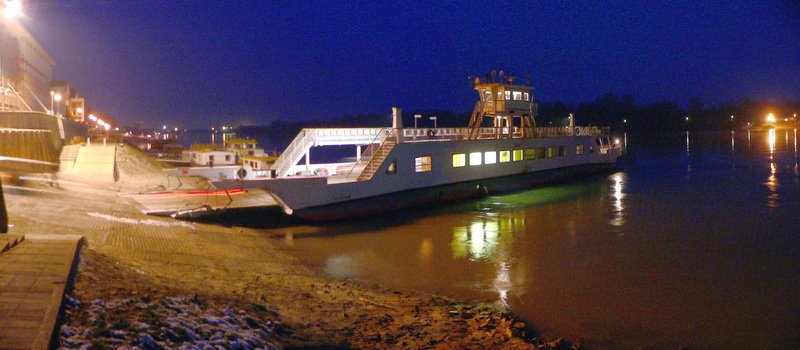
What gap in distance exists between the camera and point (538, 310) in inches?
496

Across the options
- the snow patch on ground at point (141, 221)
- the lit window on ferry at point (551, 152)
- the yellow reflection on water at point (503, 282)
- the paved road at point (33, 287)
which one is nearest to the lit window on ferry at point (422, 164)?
the snow patch on ground at point (141, 221)

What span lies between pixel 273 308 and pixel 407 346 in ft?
9.06

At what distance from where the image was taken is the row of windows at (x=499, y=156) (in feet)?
97.0

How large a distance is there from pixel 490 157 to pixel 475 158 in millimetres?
1544

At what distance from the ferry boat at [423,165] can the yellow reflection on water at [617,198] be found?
3455 millimetres

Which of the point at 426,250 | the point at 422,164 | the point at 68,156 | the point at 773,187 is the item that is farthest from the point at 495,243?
the point at 773,187

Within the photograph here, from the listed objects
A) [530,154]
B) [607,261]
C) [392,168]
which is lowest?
[607,261]

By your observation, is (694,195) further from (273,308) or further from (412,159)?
(273,308)

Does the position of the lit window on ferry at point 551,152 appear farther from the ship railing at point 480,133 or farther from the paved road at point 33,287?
the paved road at point 33,287

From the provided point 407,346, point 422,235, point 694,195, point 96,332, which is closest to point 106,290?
point 96,332

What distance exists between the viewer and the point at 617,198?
1293 inches

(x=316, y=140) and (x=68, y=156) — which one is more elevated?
(x=316, y=140)

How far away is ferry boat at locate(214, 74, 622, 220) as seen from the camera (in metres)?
24.7

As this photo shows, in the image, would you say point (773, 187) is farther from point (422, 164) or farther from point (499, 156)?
point (422, 164)
